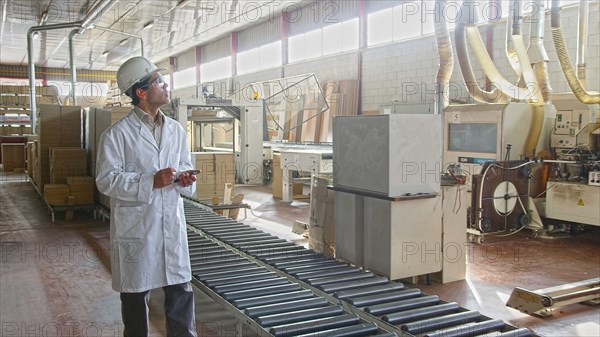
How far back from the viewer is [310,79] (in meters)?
11.9

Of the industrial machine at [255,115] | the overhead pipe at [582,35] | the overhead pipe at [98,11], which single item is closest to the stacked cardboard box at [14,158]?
the overhead pipe at [98,11]

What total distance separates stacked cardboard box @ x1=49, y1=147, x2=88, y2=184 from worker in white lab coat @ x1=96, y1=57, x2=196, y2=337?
6.21m

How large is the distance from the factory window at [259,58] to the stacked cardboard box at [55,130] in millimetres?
8101

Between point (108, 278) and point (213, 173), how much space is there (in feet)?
12.3

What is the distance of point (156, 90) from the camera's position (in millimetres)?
2441

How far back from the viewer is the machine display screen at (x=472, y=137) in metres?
6.95

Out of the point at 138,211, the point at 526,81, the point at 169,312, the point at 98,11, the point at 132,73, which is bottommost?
the point at 169,312

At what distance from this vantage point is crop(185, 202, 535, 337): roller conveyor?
255cm

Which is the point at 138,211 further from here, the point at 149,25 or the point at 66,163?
the point at 149,25

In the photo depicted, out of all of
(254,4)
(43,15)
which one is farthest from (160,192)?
(43,15)

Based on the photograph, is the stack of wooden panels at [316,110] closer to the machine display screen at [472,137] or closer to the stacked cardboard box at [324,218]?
the machine display screen at [472,137]

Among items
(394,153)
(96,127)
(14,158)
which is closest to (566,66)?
(394,153)

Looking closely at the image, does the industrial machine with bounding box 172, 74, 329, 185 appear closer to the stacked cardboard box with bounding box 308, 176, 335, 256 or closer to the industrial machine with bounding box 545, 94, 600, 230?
the stacked cardboard box with bounding box 308, 176, 335, 256

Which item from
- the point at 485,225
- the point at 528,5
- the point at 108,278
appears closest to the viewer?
the point at 108,278
